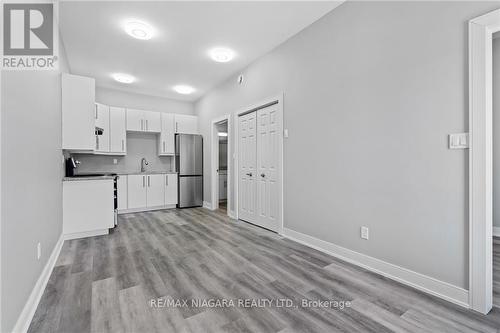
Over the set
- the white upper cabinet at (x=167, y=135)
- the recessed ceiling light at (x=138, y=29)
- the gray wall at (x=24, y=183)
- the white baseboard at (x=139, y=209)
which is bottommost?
the white baseboard at (x=139, y=209)

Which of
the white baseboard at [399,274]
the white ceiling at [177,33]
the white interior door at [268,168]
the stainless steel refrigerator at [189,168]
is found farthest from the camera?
the stainless steel refrigerator at [189,168]

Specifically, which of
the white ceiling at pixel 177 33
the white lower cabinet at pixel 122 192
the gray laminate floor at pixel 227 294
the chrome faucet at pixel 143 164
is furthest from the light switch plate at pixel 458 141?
the chrome faucet at pixel 143 164

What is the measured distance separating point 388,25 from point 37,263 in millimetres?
3866

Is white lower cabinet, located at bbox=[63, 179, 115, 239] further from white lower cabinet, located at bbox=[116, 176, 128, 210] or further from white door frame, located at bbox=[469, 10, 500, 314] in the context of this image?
white door frame, located at bbox=[469, 10, 500, 314]

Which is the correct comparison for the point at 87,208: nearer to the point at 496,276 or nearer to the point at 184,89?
the point at 184,89

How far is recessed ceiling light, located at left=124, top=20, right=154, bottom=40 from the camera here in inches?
115

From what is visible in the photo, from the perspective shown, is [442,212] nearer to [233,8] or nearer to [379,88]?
[379,88]

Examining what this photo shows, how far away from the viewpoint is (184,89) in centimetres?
557

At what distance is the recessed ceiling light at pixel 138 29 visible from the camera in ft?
9.62

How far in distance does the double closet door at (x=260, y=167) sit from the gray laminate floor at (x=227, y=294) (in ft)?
2.65

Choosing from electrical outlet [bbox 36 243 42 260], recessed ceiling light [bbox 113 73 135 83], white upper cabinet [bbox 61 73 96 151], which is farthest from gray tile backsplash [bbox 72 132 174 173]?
electrical outlet [bbox 36 243 42 260]

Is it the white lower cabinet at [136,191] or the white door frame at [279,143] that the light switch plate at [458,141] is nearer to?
the white door frame at [279,143]

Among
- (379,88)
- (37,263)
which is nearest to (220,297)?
(37,263)

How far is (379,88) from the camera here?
2.28 metres
